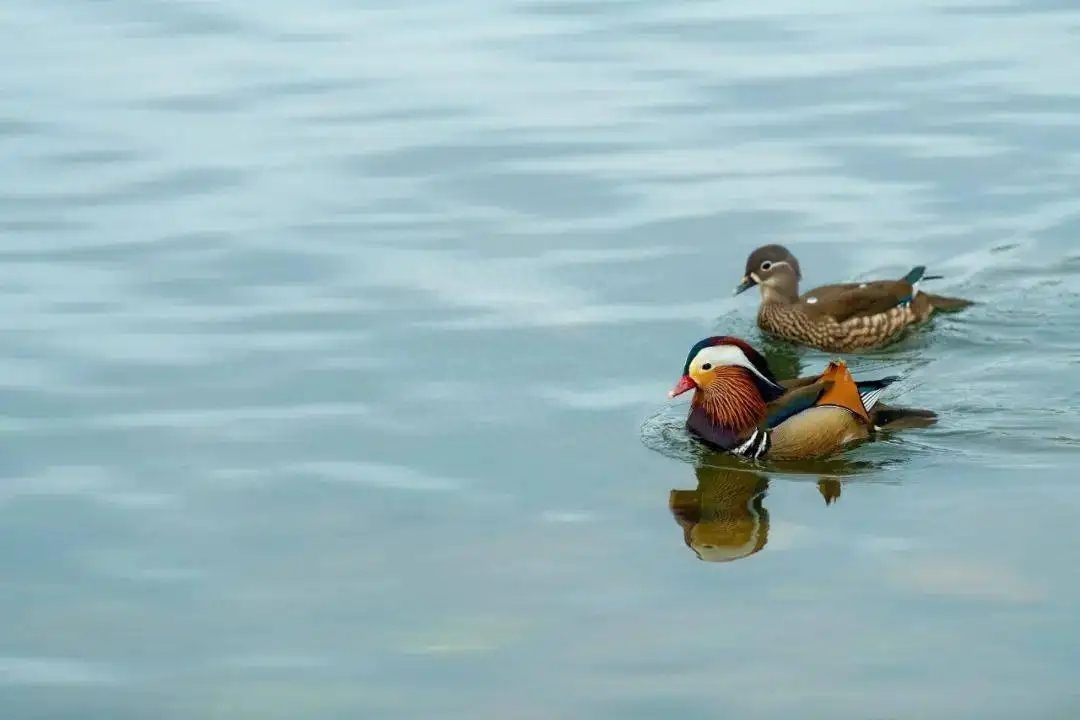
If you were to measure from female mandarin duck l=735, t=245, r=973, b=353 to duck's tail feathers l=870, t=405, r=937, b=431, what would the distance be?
5.99ft

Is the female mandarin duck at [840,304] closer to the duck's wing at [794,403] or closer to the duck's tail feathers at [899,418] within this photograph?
the duck's tail feathers at [899,418]

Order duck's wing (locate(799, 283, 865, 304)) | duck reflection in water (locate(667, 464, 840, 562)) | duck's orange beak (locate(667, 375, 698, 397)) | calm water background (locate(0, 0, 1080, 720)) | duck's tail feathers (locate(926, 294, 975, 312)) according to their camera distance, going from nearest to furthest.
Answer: calm water background (locate(0, 0, 1080, 720)), duck reflection in water (locate(667, 464, 840, 562)), duck's orange beak (locate(667, 375, 698, 397)), duck's wing (locate(799, 283, 865, 304)), duck's tail feathers (locate(926, 294, 975, 312))

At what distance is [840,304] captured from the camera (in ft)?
44.9

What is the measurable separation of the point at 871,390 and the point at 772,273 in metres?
2.18

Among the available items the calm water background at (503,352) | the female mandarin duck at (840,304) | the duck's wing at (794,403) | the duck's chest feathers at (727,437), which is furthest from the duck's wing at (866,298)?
the duck's chest feathers at (727,437)

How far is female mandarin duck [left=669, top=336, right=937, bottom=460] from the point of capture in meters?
11.4

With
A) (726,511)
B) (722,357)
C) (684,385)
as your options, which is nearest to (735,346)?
(722,357)

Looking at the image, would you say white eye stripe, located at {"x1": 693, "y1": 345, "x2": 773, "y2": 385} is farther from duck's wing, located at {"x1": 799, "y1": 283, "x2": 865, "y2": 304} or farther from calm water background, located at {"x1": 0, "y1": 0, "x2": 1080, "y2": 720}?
duck's wing, located at {"x1": 799, "y1": 283, "x2": 865, "y2": 304}

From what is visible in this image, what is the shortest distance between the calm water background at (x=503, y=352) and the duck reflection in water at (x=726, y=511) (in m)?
0.10

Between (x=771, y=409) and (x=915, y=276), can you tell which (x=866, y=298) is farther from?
(x=771, y=409)

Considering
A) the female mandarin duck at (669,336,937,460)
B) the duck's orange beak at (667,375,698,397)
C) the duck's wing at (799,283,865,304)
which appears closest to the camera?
the female mandarin duck at (669,336,937,460)

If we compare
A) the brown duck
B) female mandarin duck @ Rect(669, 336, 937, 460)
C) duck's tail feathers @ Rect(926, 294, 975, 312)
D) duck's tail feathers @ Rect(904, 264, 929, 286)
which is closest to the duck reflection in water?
the brown duck

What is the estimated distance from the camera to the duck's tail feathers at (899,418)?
11664 mm

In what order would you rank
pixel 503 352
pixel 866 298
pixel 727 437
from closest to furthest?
pixel 727 437, pixel 503 352, pixel 866 298
